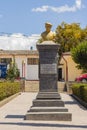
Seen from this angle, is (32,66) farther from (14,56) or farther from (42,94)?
(42,94)

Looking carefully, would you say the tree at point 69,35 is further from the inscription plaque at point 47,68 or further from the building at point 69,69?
the inscription plaque at point 47,68

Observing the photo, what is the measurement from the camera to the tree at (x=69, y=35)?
67.8 m

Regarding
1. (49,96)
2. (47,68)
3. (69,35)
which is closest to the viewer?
(49,96)

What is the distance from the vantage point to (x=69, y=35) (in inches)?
2719

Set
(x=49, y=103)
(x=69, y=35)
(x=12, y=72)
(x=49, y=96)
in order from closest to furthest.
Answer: (x=49, y=103) → (x=49, y=96) → (x=12, y=72) → (x=69, y=35)

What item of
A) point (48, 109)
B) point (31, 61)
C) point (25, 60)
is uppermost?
point (25, 60)

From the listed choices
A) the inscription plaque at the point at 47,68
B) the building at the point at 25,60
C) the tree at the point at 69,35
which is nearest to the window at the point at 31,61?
the building at the point at 25,60

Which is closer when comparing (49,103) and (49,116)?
(49,116)

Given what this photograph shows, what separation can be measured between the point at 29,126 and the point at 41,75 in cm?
358

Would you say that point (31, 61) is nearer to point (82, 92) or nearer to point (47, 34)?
point (82, 92)

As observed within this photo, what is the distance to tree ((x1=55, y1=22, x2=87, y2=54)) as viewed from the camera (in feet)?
222

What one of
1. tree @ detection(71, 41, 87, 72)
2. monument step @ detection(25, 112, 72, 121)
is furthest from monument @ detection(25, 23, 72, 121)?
tree @ detection(71, 41, 87, 72)

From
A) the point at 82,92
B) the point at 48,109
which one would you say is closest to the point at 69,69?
the point at 82,92

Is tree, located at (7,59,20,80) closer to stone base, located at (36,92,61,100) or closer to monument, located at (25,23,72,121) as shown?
monument, located at (25,23,72,121)
